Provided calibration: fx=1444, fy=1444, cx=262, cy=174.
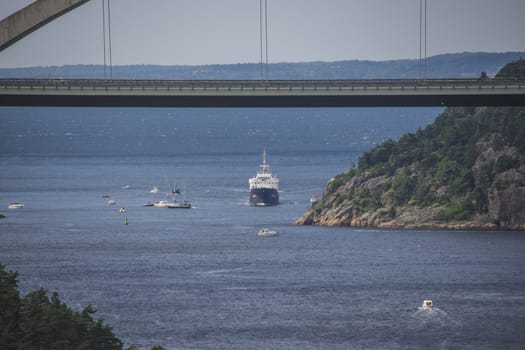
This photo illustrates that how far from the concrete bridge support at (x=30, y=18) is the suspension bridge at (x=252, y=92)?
732 inches

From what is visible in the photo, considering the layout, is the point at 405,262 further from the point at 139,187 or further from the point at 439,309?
the point at 139,187

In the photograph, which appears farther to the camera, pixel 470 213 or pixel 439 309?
pixel 470 213

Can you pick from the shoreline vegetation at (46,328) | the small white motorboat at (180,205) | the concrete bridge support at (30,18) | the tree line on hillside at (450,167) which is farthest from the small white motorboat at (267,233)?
the concrete bridge support at (30,18)

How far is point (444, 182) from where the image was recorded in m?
131

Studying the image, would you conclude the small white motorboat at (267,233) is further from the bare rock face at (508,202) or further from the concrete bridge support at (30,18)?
the concrete bridge support at (30,18)

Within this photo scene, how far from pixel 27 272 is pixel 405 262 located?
25.6m

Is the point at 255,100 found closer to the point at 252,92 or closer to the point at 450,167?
the point at 252,92

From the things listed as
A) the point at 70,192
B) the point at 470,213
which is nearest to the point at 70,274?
the point at 470,213

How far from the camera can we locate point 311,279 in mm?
89438

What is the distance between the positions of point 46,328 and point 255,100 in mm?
26767

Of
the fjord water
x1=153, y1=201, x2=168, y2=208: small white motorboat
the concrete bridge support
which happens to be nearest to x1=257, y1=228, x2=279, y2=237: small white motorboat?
the fjord water

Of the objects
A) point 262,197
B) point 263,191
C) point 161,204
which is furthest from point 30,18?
point 263,191

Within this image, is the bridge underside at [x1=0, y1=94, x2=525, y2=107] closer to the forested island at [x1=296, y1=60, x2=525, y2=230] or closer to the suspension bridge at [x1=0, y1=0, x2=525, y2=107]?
the suspension bridge at [x1=0, y1=0, x2=525, y2=107]

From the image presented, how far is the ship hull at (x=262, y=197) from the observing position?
6363 inches
